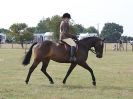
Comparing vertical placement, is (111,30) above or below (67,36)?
below

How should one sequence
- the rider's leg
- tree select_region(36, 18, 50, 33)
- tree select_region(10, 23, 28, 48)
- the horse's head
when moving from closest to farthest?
the rider's leg
the horse's head
tree select_region(36, 18, 50, 33)
tree select_region(10, 23, 28, 48)

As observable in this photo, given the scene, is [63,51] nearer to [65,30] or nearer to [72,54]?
[72,54]

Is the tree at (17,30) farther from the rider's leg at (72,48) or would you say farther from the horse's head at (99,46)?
the rider's leg at (72,48)

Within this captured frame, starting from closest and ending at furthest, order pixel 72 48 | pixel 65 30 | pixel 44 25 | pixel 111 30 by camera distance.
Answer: pixel 65 30 < pixel 72 48 < pixel 44 25 < pixel 111 30

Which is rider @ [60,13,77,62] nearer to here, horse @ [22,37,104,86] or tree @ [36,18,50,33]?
horse @ [22,37,104,86]

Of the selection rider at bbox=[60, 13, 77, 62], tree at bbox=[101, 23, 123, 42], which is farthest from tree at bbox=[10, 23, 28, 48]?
rider at bbox=[60, 13, 77, 62]

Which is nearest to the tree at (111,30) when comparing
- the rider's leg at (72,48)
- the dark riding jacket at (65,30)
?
the rider's leg at (72,48)

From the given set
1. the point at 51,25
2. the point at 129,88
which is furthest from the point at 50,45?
the point at 51,25

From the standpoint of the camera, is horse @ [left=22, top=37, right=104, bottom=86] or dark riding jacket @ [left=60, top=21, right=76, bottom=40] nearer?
dark riding jacket @ [left=60, top=21, right=76, bottom=40]

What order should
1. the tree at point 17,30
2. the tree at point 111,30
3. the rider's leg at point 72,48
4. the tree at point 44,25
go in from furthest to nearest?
1. the tree at point 111,30
2. the tree at point 17,30
3. the tree at point 44,25
4. the rider's leg at point 72,48

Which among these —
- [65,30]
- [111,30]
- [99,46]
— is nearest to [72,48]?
[65,30]

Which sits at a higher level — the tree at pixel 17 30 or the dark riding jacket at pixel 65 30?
the dark riding jacket at pixel 65 30

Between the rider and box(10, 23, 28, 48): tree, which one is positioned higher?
the rider

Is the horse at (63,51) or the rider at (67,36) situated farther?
the horse at (63,51)
